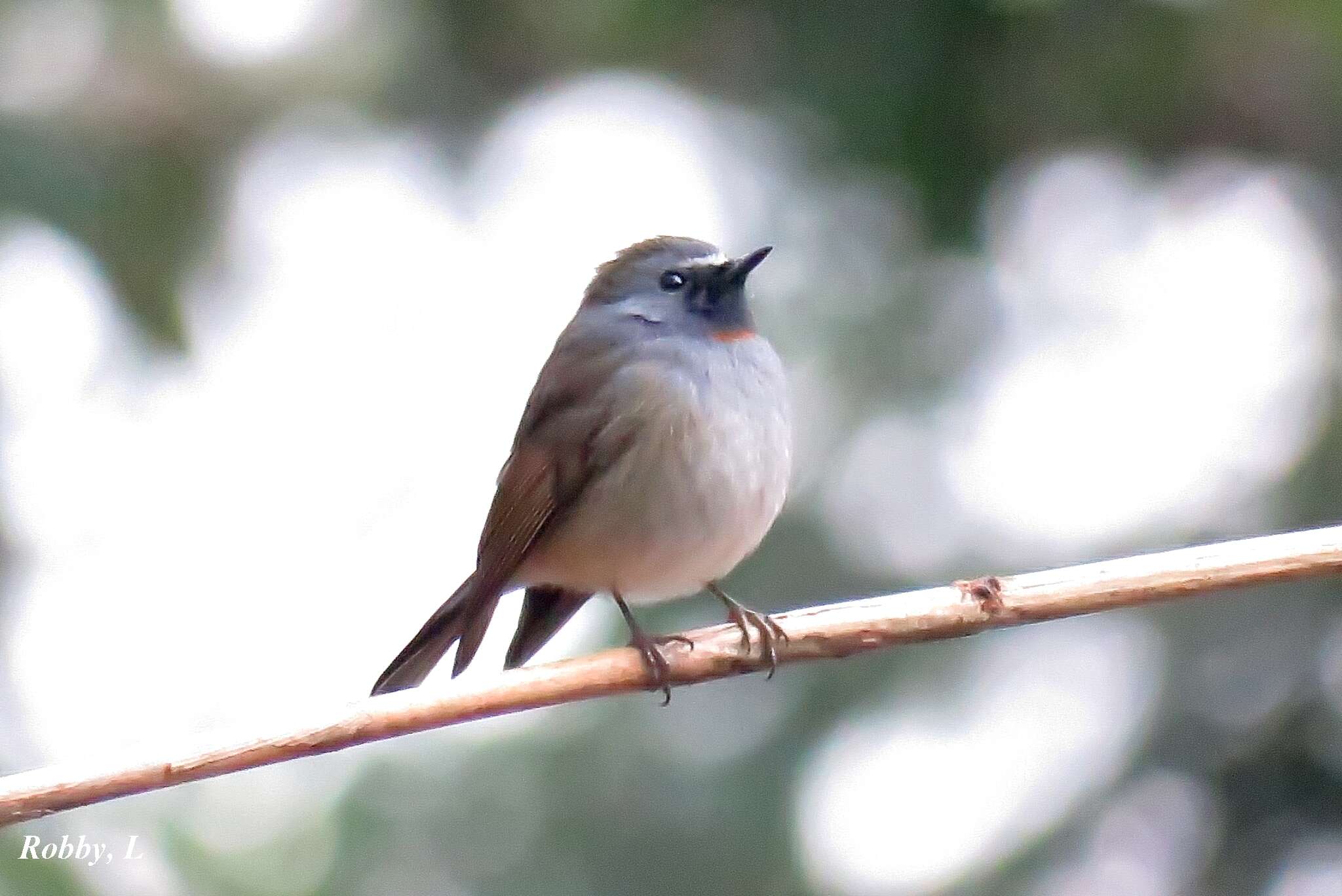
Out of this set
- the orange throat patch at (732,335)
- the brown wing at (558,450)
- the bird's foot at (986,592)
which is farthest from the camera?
the orange throat patch at (732,335)

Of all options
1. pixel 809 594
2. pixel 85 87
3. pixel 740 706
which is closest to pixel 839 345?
pixel 809 594

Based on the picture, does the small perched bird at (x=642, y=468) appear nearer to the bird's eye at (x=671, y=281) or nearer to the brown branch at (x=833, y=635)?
the bird's eye at (x=671, y=281)

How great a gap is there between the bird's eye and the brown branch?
143 centimetres

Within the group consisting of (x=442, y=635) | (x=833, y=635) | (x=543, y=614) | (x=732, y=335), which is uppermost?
(x=732, y=335)

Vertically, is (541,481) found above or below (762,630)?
above

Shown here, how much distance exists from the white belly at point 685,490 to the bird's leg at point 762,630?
20 centimetres

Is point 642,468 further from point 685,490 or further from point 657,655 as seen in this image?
point 657,655

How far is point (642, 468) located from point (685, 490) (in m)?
0.14

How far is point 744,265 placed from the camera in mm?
4770

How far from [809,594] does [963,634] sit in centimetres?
168

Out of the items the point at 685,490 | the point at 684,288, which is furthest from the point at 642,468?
the point at 684,288

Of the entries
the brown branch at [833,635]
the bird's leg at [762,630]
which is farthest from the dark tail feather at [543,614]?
the brown branch at [833,635]

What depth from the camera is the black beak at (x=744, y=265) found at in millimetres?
4672

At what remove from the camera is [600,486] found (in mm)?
4629
